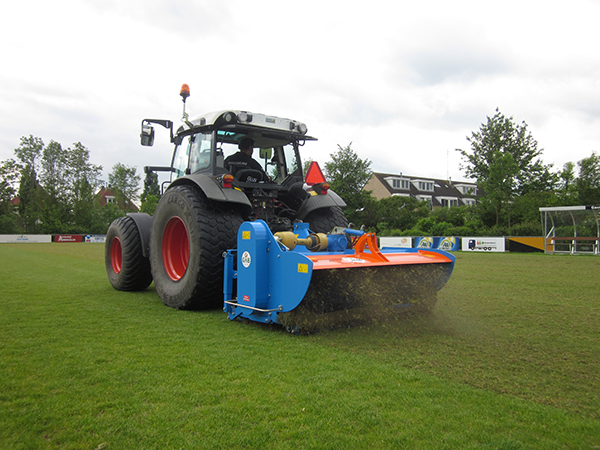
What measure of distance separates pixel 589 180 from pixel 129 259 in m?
34.9

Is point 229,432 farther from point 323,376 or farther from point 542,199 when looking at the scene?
point 542,199

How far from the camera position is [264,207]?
5.48 metres

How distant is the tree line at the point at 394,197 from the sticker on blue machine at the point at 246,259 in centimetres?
319

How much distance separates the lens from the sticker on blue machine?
4.19 m

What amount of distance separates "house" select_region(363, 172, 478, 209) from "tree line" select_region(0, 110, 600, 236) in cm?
608

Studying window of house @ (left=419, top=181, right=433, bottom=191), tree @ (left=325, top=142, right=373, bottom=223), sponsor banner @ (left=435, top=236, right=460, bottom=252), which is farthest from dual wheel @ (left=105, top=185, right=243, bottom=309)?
window of house @ (left=419, top=181, right=433, bottom=191)

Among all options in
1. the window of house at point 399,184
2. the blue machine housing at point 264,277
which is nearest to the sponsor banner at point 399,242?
the blue machine housing at point 264,277

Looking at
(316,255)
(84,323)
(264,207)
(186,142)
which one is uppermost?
(186,142)

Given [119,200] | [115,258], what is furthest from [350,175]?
[119,200]

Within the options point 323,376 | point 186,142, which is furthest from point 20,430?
point 186,142

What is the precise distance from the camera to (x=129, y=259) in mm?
6512

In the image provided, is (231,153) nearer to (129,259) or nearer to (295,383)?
(129,259)

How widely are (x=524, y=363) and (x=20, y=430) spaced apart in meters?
3.21

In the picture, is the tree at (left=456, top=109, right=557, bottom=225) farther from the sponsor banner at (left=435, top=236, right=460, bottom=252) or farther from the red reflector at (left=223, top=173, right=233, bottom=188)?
the red reflector at (left=223, top=173, right=233, bottom=188)
